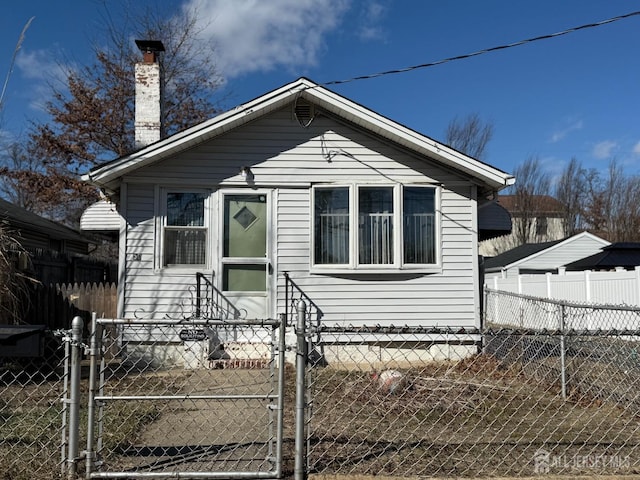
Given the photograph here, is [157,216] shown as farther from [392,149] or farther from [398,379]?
[398,379]

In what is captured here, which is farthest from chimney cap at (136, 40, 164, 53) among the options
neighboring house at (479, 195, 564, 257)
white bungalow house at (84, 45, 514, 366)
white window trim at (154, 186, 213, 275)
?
neighboring house at (479, 195, 564, 257)

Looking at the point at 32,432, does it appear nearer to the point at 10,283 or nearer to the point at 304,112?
the point at 10,283

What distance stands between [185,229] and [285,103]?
8.82 feet

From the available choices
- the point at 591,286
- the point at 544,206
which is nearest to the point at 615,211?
the point at 544,206

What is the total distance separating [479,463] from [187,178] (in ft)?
21.7

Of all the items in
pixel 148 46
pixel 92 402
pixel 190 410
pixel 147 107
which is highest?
pixel 148 46

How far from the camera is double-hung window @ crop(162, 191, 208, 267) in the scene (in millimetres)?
9055

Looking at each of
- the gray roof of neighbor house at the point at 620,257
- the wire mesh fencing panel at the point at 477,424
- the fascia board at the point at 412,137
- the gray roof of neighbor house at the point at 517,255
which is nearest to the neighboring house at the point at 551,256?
the gray roof of neighbor house at the point at 517,255

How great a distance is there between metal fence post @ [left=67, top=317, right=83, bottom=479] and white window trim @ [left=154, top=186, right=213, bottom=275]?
5.52 metres

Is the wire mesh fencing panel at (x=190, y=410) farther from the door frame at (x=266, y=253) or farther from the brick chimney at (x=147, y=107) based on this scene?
the brick chimney at (x=147, y=107)

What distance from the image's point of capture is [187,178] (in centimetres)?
903

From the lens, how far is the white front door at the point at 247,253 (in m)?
9.04

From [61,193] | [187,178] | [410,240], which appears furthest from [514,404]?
[61,193]

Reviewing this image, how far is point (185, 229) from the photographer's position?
29.7ft
